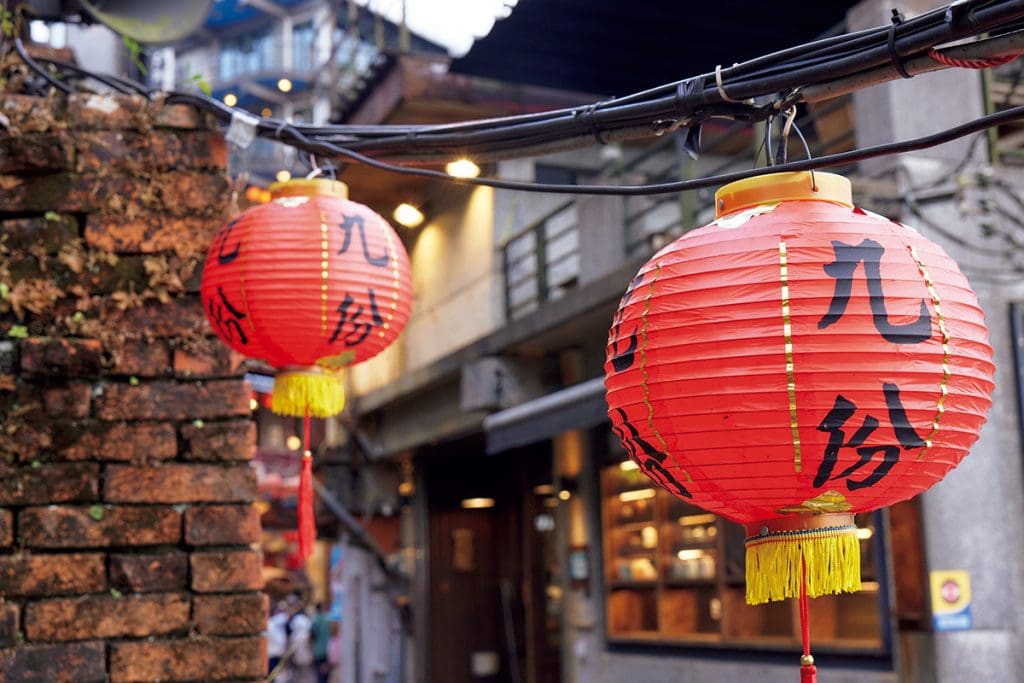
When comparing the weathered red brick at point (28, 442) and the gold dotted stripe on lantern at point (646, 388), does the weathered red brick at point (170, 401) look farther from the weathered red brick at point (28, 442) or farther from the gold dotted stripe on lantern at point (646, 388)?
the gold dotted stripe on lantern at point (646, 388)

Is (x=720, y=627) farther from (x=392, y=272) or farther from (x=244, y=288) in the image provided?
(x=244, y=288)

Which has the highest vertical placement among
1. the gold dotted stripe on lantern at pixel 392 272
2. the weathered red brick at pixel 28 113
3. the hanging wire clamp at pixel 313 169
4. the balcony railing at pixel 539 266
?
the balcony railing at pixel 539 266

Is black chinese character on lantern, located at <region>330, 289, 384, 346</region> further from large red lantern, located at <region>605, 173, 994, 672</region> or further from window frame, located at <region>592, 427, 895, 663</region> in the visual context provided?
window frame, located at <region>592, 427, 895, 663</region>

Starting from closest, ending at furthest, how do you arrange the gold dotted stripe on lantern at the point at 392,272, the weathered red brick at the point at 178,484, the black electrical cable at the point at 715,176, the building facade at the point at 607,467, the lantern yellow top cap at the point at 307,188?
the black electrical cable at the point at 715,176, the weathered red brick at the point at 178,484, the lantern yellow top cap at the point at 307,188, the gold dotted stripe on lantern at the point at 392,272, the building facade at the point at 607,467

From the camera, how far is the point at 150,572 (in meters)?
4.18

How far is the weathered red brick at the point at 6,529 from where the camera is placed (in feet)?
13.5

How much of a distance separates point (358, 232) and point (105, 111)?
1.10 meters

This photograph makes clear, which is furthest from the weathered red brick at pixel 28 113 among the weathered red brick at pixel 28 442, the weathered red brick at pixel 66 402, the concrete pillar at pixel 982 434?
the concrete pillar at pixel 982 434

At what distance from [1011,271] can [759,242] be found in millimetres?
7795

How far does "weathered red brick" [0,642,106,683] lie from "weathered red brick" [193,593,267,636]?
38 cm

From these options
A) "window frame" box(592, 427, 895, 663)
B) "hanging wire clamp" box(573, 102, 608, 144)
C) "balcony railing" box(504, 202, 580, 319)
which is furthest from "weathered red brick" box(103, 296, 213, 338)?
"balcony railing" box(504, 202, 580, 319)

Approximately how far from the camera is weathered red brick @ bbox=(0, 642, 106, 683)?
13.2 ft

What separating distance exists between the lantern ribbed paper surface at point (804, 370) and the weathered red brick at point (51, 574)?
2.12m

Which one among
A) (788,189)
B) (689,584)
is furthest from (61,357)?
(689,584)
